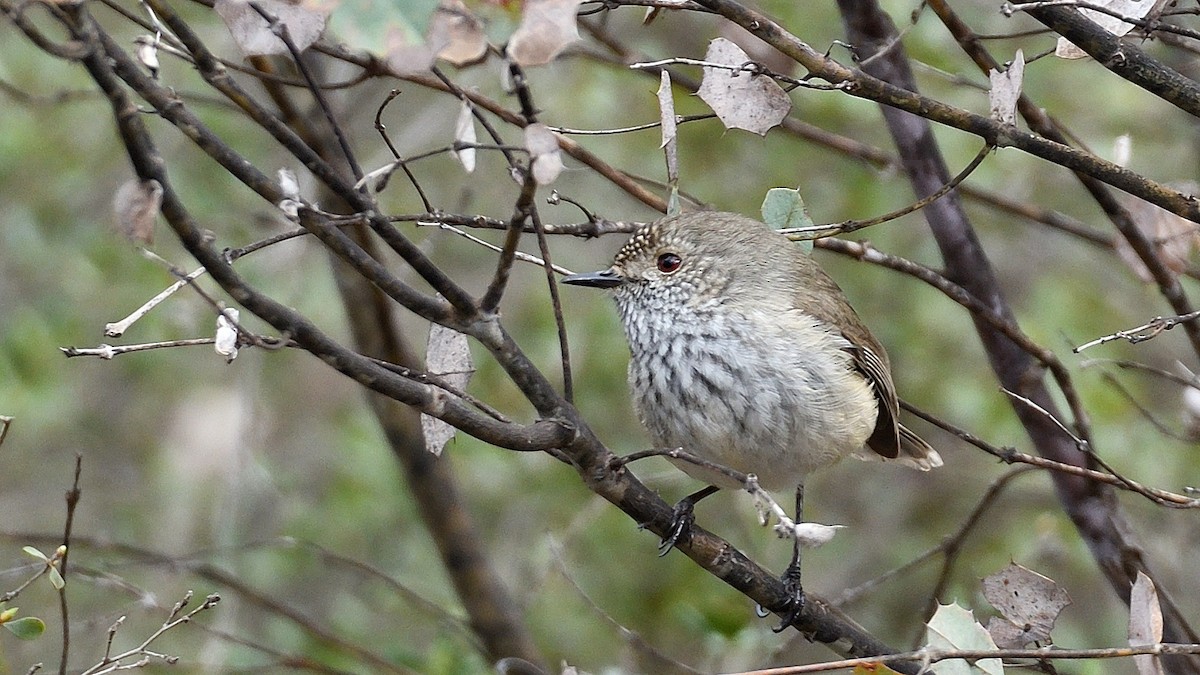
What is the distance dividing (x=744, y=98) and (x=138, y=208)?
3.91ft

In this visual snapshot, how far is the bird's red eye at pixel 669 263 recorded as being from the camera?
3419 mm

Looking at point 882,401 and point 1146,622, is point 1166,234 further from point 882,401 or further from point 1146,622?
point 1146,622

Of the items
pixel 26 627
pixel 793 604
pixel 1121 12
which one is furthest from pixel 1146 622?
pixel 26 627

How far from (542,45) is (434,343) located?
77cm

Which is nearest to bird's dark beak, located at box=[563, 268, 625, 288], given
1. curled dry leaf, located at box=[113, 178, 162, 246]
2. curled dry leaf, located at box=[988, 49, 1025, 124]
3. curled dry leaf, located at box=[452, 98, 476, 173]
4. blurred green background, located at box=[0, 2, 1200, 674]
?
curled dry leaf, located at box=[988, 49, 1025, 124]

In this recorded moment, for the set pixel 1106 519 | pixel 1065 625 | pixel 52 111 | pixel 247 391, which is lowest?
pixel 1065 625

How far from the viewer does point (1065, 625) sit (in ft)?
19.8

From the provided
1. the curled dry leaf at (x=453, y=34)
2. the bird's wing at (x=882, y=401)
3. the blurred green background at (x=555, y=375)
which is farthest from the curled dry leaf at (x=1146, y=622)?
the blurred green background at (x=555, y=375)

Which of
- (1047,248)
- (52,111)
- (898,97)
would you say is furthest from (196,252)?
(1047,248)

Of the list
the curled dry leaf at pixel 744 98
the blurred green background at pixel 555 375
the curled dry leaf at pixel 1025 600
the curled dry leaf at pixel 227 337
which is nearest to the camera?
the curled dry leaf at pixel 227 337

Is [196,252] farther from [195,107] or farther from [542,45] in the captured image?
[195,107]

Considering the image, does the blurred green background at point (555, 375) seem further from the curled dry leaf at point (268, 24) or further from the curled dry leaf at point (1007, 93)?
the curled dry leaf at point (268, 24)

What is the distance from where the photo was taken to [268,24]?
183 cm

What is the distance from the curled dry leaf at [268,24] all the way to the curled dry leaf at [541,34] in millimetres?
365
